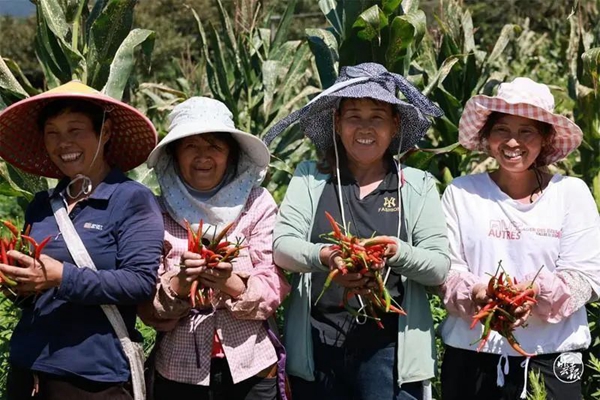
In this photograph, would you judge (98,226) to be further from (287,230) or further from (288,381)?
(288,381)

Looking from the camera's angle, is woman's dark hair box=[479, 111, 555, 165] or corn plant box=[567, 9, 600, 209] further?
corn plant box=[567, 9, 600, 209]

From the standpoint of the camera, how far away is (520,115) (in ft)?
10.9

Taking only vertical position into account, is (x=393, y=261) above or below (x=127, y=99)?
below

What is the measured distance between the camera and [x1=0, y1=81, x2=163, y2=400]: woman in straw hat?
2.89 meters

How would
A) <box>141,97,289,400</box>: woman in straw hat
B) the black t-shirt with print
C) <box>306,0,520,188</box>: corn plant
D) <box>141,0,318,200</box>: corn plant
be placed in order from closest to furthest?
1. <box>141,97,289,400</box>: woman in straw hat
2. the black t-shirt with print
3. <box>306,0,520,188</box>: corn plant
4. <box>141,0,318,200</box>: corn plant

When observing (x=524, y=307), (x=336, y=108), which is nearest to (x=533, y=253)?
(x=524, y=307)

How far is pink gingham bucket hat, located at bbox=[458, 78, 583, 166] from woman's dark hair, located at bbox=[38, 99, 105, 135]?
1385 mm

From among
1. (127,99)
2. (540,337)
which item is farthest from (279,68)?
(540,337)

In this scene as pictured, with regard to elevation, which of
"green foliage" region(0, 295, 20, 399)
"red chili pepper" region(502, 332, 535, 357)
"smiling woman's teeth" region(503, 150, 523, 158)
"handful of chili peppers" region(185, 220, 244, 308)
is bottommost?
"green foliage" region(0, 295, 20, 399)

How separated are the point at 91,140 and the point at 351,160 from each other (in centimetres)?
95

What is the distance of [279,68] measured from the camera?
6.62 m

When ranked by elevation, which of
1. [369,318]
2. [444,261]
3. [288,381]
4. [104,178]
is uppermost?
[104,178]

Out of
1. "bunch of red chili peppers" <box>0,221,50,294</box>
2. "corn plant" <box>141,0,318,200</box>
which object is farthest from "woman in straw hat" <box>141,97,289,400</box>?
"corn plant" <box>141,0,318,200</box>

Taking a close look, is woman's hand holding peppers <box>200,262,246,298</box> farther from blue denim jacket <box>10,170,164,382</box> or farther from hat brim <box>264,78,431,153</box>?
hat brim <box>264,78,431,153</box>
